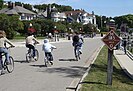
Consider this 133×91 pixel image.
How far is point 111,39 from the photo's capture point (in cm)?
1117

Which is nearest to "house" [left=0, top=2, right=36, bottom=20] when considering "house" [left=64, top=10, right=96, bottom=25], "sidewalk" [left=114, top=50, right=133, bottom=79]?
"house" [left=64, top=10, right=96, bottom=25]

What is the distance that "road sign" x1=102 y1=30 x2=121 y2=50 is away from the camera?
11.1 m

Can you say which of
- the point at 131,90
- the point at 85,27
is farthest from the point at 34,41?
the point at 85,27

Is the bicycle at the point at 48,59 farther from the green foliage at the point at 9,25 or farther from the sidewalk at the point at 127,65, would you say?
the green foliage at the point at 9,25

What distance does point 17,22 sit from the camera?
206ft

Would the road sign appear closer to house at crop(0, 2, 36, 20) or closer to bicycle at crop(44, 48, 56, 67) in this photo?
bicycle at crop(44, 48, 56, 67)

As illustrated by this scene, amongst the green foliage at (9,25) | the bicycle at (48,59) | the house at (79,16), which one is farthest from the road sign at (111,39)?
the house at (79,16)

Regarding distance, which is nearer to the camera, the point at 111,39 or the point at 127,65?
the point at 111,39

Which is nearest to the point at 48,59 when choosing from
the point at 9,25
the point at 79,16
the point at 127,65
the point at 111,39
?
the point at 111,39

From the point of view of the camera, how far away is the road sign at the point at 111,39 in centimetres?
1113

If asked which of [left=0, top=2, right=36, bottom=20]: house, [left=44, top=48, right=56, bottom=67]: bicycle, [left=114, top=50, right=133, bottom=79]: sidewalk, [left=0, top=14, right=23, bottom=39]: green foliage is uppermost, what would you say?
[left=0, top=2, right=36, bottom=20]: house

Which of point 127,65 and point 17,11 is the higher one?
point 17,11

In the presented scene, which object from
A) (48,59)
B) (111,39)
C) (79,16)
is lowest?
(48,59)

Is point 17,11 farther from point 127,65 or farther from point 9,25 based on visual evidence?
point 127,65
